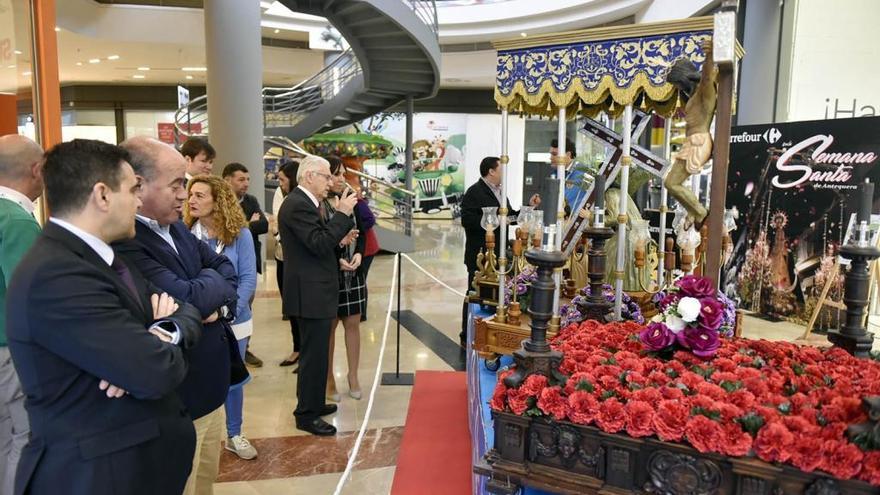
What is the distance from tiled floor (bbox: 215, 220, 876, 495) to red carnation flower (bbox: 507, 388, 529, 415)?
159 centimetres

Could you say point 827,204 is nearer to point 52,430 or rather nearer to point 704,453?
point 704,453

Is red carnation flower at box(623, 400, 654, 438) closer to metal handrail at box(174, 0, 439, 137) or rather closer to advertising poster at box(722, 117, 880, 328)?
advertising poster at box(722, 117, 880, 328)

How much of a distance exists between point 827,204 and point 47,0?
6564mm

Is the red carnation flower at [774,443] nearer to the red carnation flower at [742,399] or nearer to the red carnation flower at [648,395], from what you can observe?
the red carnation flower at [742,399]

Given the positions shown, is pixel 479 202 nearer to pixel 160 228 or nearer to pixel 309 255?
pixel 309 255

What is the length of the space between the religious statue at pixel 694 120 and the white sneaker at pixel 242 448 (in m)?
2.52

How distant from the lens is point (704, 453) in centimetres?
138

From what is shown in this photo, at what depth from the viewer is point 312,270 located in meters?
3.34

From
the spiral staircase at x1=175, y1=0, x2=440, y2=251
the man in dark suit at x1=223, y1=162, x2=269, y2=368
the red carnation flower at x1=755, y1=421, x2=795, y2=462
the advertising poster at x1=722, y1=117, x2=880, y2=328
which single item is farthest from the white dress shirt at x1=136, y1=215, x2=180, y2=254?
the spiral staircase at x1=175, y1=0, x2=440, y2=251

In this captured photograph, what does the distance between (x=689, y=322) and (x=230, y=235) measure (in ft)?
7.14

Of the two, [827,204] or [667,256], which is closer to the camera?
[667,256]

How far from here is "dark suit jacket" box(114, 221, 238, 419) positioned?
6.16 ft

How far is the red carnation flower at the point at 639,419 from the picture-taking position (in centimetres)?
144

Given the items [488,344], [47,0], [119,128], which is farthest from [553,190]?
[119,128]
